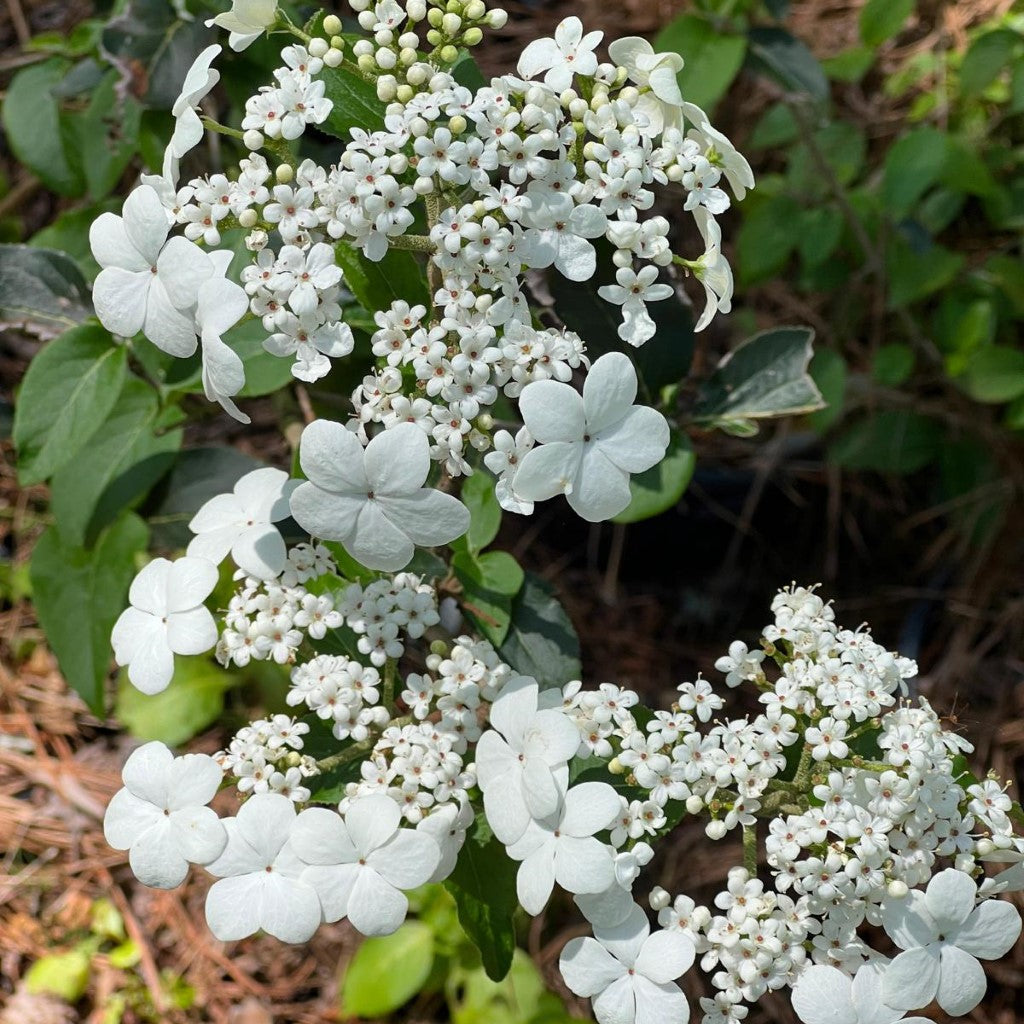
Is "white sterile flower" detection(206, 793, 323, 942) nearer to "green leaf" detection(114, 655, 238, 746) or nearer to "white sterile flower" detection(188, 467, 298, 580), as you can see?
"white sterile flower" detection(188, 467, 298, 580)

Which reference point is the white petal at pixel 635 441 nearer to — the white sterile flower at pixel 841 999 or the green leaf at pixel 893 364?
the white sterile flower at pixel 841 999

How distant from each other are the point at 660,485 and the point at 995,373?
0.95 m

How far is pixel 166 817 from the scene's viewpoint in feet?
3.41

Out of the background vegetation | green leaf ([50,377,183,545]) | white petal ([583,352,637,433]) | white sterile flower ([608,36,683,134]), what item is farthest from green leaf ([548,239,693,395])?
green leaf ([50,377,183,545])

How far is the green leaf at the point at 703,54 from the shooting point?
68.6 inches

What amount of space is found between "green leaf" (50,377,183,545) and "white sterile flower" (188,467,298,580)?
0.33 meters

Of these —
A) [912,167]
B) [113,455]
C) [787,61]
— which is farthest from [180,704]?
[912,167]

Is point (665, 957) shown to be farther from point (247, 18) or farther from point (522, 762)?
point (247, 18)

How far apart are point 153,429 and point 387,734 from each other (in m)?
0.68

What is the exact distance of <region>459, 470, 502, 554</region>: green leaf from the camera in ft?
4.14

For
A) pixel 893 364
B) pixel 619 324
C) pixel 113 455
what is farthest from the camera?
pixel 893 364

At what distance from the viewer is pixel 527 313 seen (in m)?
0.99

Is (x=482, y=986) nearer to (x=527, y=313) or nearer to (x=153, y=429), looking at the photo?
(x=153, y=429)

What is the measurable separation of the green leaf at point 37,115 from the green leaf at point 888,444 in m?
1.58
